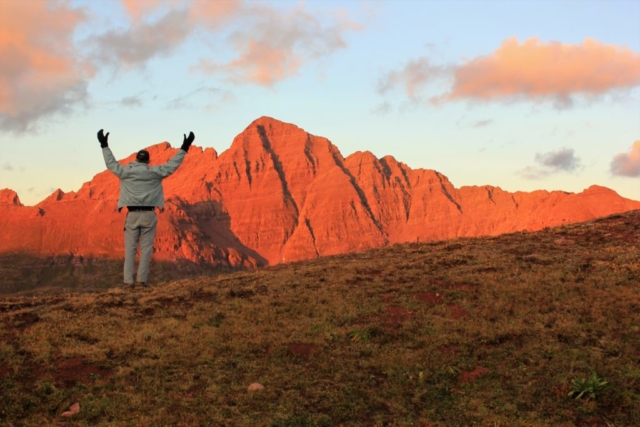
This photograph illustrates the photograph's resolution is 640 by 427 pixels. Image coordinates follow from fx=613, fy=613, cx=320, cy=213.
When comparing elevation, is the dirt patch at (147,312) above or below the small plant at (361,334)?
above

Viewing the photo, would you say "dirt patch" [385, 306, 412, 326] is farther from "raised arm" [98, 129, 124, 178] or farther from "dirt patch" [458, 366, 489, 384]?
"raised arm" [98, 129, 124, 178]

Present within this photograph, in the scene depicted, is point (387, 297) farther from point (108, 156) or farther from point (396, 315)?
point (108, 156)

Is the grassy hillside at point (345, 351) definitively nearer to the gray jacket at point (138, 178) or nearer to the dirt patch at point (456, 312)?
the dirt patch at point (456, 312)

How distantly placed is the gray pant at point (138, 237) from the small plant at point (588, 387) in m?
13.8

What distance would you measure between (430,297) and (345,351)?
4322 mm

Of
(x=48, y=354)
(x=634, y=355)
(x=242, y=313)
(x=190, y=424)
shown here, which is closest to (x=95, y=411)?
(x=190, y=424)

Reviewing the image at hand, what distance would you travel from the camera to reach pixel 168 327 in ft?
47.7

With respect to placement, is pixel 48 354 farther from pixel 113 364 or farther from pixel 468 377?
pixel 468 377

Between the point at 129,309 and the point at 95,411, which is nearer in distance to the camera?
the point at 95,411

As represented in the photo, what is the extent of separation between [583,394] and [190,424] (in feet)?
22.0

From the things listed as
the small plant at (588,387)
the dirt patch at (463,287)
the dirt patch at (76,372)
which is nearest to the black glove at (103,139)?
the dirt patch at (76,372)

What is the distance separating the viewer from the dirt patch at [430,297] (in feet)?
53.4

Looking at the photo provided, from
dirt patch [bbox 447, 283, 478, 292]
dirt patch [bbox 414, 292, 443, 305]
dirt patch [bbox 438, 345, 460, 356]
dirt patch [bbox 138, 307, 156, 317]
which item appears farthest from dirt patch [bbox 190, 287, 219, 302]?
dirt patch [bbox 438, 345, 460, 356]

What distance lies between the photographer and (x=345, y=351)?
42.9 ft
